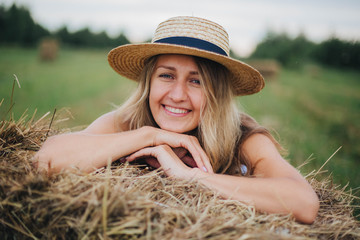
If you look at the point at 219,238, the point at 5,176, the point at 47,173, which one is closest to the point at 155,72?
the point at 47,173

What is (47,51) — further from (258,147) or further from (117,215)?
(117,215)

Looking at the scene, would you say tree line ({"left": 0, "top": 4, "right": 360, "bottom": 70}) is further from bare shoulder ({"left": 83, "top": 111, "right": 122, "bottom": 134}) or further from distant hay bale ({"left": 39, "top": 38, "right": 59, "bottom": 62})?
bare shoulder ({"left": 83, "top": 111, "right": 122, "bottom": 134})

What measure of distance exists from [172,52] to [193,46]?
7.8 inches

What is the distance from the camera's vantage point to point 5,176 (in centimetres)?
143

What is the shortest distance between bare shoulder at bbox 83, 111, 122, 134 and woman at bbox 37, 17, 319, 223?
0.01 m

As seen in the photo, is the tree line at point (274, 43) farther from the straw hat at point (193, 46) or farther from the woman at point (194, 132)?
the woman at point (194, 132)

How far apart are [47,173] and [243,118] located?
6.84ft

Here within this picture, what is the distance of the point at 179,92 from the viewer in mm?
2270

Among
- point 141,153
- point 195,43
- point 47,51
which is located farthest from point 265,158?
point 47,51

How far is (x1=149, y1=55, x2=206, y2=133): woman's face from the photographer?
2.29 meters

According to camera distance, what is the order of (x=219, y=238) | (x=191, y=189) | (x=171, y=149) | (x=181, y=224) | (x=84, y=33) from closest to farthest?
(x=219, y=238), (x=181, y=224), (x=191, y=189), (x=171, y=149), (x=84, y=33)

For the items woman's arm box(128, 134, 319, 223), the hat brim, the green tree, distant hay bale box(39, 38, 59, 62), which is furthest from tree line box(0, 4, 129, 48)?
woman's arm box(128, 134, 319, 223)

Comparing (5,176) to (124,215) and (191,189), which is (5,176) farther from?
(191,189)

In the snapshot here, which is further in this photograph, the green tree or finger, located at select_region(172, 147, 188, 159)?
the green tree
